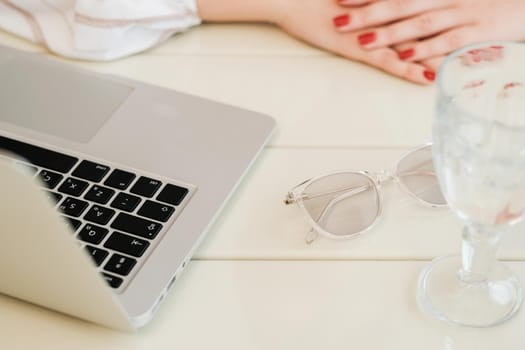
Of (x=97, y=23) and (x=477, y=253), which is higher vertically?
(x=97, y=23)

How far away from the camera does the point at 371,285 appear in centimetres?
58

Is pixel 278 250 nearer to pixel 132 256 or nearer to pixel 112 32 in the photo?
pixel 132 256

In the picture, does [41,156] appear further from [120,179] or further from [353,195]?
[353,195]

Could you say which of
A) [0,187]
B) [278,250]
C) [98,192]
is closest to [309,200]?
[278,250]

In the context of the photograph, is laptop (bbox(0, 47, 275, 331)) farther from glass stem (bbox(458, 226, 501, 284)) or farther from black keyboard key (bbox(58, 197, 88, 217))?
glass stem (bbox(458, 226, 501, 284))

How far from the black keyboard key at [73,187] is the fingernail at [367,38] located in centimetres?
31

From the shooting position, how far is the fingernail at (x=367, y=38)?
0.78 meters

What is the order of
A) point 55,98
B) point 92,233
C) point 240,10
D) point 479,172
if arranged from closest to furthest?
point 479,172, point 92,233, point 55,98, point 240,10

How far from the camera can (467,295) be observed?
0.57 meters

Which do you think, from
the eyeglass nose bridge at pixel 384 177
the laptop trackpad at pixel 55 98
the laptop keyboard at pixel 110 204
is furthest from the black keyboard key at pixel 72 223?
the eyeglass nose bridge at pixel 384 177

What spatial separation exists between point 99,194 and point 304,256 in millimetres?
160

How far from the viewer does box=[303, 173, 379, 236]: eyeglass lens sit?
0.62 meters

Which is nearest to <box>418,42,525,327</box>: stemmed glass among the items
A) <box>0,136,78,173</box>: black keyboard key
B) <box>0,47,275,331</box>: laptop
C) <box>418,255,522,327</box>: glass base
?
<box>418,255,522,327</box>: glass base

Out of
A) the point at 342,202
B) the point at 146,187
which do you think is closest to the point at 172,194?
the point at 146,187
